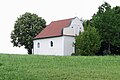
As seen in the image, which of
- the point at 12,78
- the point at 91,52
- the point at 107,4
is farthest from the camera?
the point at 107,4

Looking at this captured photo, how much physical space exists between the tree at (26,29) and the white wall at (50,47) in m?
5.07

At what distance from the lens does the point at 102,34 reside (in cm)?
5200

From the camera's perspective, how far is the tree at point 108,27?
168 ft

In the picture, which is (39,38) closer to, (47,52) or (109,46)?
(47,52)

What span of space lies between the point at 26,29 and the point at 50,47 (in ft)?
36.8

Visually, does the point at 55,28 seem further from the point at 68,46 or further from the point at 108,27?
the point at 108,27

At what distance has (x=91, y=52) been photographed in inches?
1859

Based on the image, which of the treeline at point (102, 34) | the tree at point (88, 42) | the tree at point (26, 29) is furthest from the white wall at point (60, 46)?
the tree at point (26, 29)

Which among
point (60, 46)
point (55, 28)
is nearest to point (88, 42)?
point (60, 46)

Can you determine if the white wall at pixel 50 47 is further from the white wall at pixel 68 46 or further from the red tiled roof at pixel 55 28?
the red tiled roof at pixel 55 28

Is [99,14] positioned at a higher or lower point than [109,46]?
higher

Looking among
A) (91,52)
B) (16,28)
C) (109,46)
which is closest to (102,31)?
(109,46)

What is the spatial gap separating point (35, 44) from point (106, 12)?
1528cm

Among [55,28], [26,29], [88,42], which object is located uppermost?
[26,29]
